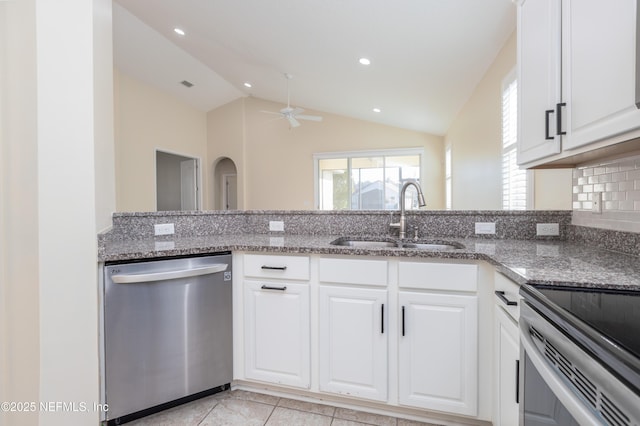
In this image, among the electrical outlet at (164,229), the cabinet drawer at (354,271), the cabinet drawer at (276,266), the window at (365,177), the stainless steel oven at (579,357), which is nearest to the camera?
the stainless steel oven at (579,357)

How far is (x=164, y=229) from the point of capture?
2.06 meters

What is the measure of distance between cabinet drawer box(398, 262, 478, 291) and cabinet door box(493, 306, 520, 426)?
0.54 feet

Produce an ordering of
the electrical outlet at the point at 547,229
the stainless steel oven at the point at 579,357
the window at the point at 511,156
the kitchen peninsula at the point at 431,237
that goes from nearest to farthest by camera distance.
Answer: the stainless steel oven at the point at 579,357, the kitchen peninsula at the point at 431,237, the electrical outlet at the point at 547,229, the window at the point at 511,156

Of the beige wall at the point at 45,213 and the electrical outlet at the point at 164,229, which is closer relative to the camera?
the beige wall at the point at 45,213

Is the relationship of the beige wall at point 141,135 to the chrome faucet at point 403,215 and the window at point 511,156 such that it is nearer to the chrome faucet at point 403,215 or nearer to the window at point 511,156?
the chrome faucet at point 403,215

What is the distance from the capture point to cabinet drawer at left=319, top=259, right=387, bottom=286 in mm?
1512

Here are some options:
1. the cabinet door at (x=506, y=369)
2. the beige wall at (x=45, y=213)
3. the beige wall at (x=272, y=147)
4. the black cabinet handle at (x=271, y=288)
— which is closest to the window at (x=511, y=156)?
the cabinet door at (x=506, y=369)

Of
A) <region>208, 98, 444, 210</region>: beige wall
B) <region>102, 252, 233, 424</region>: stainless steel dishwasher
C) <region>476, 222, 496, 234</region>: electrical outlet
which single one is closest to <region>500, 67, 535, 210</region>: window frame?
<region>476, 222, 496, 234</region>: electrical outlet

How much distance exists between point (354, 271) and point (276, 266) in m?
0.44

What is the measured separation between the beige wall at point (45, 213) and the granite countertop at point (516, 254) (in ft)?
0.64

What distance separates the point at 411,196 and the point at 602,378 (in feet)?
19.2

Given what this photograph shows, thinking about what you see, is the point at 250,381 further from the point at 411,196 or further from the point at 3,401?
the point at 411,196

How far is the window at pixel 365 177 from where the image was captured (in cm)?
639

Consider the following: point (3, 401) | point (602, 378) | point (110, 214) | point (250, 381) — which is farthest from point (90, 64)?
point (602, 378)
